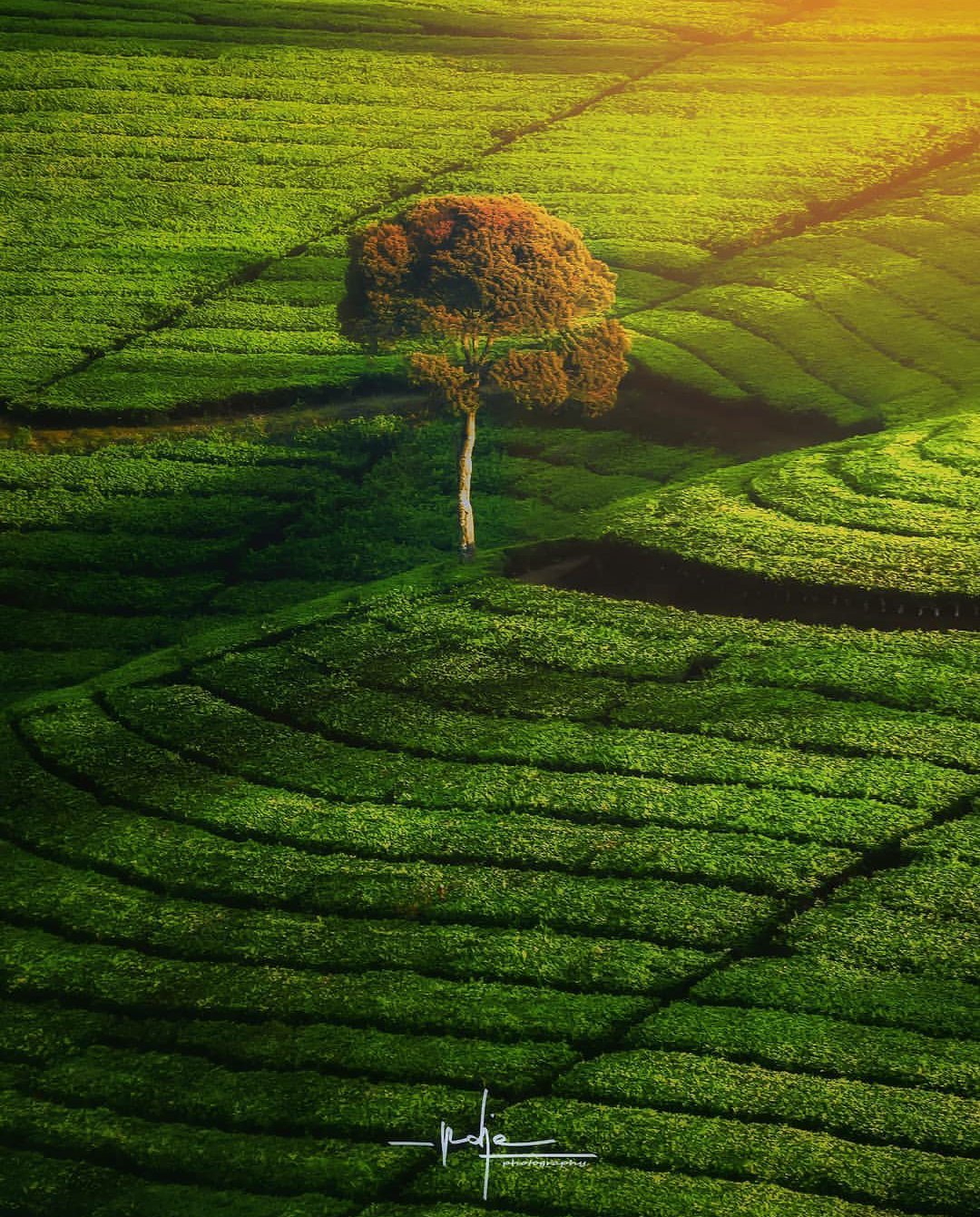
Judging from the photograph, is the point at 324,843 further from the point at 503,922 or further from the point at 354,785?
Answer: the point at 503,922

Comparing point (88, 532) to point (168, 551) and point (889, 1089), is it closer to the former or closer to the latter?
point (168, 551)

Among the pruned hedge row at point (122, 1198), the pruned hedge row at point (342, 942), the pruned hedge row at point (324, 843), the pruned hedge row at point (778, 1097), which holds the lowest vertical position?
the pruned hedge row at point (122, 1198)

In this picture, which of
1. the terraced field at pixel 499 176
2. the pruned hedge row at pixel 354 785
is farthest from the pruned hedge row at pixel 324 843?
the terraced field at pixel 499 176

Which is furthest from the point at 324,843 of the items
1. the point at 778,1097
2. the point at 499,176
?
the point at 499,176

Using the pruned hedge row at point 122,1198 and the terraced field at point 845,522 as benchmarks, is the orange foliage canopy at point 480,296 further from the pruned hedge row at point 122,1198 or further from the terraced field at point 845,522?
→ the pruned hedge row at point 122,1198

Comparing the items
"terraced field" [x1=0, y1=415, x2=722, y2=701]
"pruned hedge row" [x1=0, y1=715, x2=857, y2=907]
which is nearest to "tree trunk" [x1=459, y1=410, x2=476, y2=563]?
"terraced field" [x1=0, y1=415, x2=722, y2=701]
